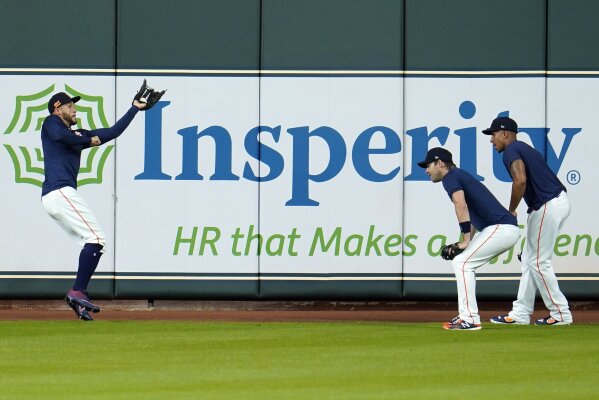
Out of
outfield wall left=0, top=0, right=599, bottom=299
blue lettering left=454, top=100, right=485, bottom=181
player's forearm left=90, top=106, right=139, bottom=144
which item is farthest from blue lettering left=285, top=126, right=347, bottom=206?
player's forearm left=90, top=106, right=139, bottom=144

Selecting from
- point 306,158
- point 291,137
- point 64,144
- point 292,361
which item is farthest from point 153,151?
point 292,361

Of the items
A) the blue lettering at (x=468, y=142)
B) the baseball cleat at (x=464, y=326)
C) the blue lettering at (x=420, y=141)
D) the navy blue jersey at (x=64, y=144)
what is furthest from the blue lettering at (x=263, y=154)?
the baseball cleat at (x=464, y=326)

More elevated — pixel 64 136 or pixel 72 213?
pixel 64 136

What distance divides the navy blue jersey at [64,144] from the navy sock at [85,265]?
0.63 m

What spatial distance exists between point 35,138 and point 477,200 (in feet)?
18.5

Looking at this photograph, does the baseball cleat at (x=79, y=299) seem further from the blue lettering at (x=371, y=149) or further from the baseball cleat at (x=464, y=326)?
the blue lettering at (x=371, y=149)

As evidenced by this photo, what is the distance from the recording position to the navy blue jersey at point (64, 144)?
12320 millimetres

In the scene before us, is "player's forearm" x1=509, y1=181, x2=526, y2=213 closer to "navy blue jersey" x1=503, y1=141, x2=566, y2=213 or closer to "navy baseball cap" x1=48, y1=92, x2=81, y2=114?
"navy blue jersey" x1=503, y1=141, x2=566, y2=213

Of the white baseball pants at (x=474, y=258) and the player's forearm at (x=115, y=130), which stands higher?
the player's forearm at (x=115, y=130)

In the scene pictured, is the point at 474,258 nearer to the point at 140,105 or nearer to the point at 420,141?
the point at 140,105

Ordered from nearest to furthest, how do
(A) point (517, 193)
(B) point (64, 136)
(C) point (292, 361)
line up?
Answer: (C) point (292, 361) < (A) point (517, 193) < (B) point (64, 136)

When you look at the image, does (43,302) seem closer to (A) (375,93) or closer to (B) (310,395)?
(A) (375,93)

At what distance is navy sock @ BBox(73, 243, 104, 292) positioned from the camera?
12.3 meters

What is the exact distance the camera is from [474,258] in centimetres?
1167
